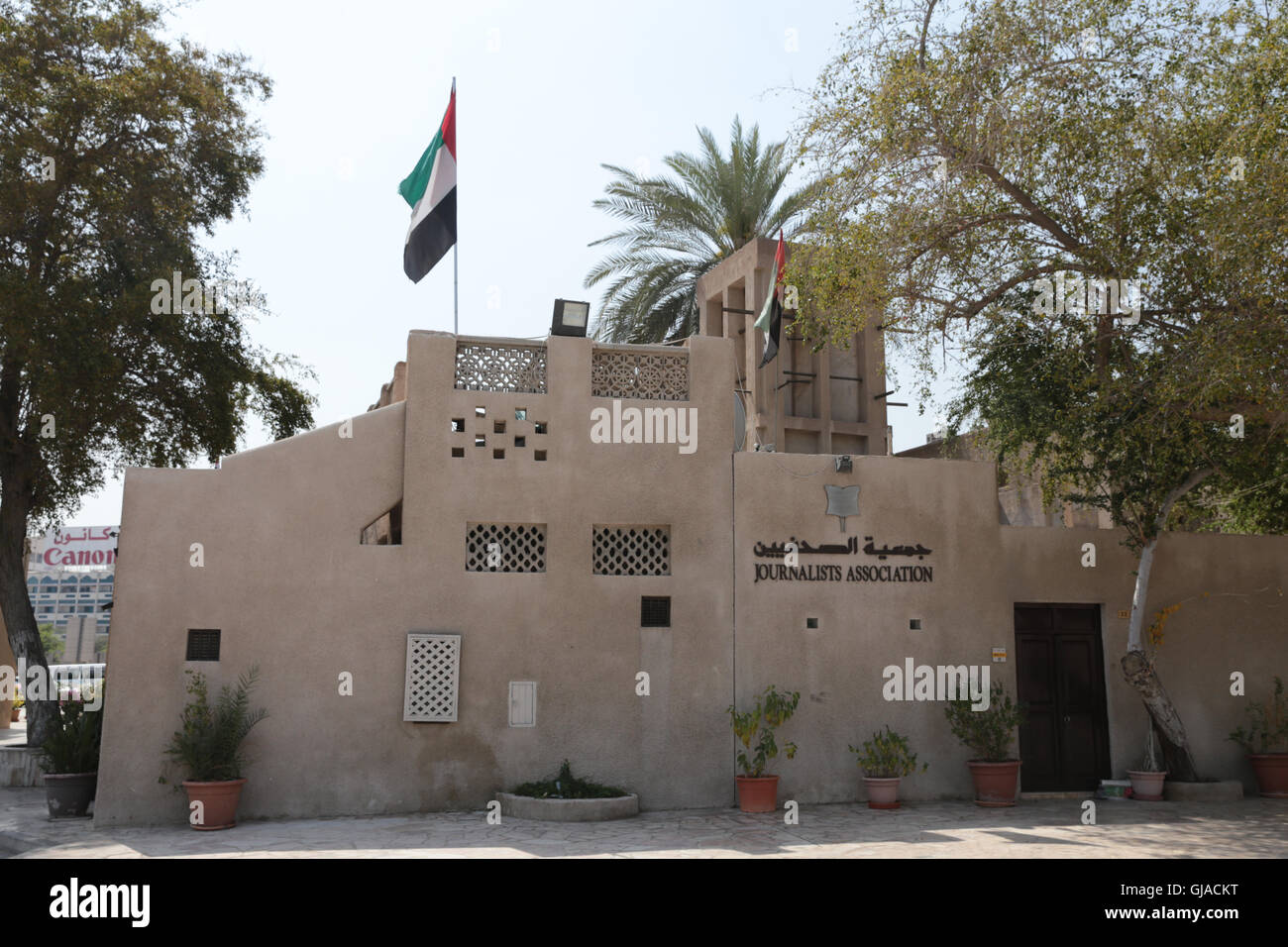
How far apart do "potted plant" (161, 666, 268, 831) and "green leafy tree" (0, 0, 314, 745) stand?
5.25 m

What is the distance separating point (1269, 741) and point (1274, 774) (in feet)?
1.82

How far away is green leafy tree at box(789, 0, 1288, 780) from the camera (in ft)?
33.6

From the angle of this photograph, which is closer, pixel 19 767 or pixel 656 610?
pixel 656 610

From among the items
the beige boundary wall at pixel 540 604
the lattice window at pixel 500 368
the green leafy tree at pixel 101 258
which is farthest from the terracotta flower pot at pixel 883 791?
the green leafy tree at pixel 101 258

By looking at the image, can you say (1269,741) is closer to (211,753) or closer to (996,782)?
(996,782)

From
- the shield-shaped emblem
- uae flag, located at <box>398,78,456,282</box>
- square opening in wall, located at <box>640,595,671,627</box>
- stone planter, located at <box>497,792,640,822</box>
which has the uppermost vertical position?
uae flag, located at <box>398,78,456,282</box>

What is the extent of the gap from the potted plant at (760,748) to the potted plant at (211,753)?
506 cm

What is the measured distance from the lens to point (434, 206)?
12.5 metres

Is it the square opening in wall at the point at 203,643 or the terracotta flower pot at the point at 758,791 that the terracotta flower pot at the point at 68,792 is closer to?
the square opening in wall at the point at 203,643

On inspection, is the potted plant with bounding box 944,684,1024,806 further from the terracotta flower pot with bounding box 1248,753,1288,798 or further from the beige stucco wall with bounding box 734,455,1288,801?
the terracotta flower pot with bounding box 1248,753,1288,798

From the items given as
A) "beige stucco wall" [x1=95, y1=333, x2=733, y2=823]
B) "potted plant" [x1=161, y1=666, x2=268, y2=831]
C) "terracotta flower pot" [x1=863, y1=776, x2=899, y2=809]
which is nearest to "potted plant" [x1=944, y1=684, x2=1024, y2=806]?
"terracotta flower pot" [x1=863, y1=776, x2=899, y2=809]

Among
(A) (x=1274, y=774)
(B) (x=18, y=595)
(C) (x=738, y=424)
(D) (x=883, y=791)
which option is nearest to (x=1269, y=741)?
(A) (x=1274, y=774)

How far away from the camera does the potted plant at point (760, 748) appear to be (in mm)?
10961
